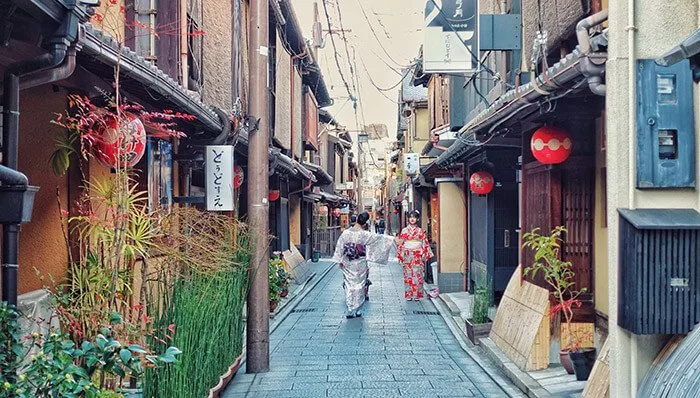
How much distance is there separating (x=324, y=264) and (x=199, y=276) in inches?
1002

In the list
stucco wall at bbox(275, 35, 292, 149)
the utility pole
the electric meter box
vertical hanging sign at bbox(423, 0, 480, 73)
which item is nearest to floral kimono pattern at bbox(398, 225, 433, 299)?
stucco wall at bbox(275, 35, 292, 149)

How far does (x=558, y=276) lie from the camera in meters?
8.28

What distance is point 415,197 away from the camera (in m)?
31.8

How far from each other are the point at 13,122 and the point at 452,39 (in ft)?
28.6

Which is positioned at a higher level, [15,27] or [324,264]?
[15,27]

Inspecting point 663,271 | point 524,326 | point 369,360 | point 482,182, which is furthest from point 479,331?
point 663,271

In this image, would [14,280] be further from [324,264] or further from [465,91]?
[324,264]

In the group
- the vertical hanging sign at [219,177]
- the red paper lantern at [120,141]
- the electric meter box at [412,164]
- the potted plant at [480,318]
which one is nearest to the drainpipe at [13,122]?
the red paper lantern at [120,141]

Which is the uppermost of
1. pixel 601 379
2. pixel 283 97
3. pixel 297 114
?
pixel 297 114

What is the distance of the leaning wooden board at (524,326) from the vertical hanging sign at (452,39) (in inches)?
153

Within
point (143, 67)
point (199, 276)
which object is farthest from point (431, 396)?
point (143, 67)

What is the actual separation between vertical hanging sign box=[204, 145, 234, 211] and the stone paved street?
249 cm

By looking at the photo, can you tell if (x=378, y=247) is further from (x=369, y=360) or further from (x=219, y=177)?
(x=219, y=177)

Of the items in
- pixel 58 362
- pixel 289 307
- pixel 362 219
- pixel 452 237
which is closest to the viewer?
pixel 58 362
